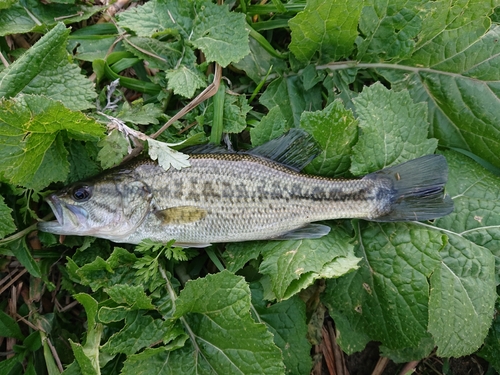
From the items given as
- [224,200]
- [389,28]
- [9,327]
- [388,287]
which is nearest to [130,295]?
[224,200]

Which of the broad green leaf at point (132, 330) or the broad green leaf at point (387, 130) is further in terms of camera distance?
the broad green leaf at point (387, 130)

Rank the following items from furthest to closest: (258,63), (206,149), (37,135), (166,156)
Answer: (258,63)
(206,149)
(166,156)
(37,135)

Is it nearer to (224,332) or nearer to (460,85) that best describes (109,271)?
(224,332)

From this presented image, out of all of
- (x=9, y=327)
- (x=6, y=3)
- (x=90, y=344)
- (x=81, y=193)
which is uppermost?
(x=6, y=3)

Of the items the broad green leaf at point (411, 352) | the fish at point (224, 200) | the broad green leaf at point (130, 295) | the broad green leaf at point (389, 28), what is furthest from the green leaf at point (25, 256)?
the broad green leaf at point (389, 28)

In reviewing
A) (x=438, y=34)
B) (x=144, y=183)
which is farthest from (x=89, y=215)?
(x=438, y=34)

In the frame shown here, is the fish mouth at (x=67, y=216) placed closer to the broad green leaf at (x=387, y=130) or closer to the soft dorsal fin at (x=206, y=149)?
the soft dorsal fin at (x=206, y=149)

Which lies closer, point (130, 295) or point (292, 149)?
point (130, 295)
